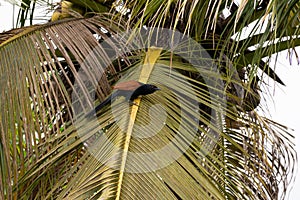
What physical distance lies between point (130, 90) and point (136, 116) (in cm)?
9

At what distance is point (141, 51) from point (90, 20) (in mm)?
215

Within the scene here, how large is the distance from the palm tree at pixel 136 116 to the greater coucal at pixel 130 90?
25 mm

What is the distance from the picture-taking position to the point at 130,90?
1724 mm

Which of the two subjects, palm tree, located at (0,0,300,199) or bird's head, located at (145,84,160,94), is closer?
palm tree, located at (0,0,300,199)

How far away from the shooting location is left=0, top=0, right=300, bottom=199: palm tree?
57.8 inches

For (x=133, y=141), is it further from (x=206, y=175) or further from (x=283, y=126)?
(x=283, y=126)

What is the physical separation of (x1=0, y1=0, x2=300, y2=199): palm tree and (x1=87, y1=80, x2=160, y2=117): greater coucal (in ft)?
0.08

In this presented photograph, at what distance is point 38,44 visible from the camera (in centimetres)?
174

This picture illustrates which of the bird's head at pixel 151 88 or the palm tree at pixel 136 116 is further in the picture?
the bird's head at pixel 151 88

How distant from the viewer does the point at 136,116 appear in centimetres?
169

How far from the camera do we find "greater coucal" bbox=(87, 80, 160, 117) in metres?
1.73

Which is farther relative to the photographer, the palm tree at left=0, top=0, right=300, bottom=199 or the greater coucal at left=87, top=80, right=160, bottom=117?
the greater coucal at left=87, top=80, right=160, bottom=117

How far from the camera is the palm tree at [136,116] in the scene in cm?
147

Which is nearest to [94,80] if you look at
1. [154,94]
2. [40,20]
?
[154,94]
